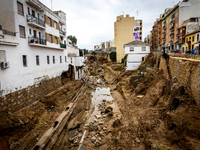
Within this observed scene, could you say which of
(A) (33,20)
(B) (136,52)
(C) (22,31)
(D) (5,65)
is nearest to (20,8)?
(A) (33,20)

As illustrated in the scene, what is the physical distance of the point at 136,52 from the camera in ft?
99.5

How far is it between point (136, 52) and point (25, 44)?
23390 millimetres

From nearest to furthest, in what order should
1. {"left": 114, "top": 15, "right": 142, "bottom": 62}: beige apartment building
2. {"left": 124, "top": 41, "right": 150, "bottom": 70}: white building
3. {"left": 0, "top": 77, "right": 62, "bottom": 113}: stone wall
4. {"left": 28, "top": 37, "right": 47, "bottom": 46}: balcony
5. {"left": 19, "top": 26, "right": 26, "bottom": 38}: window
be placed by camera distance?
{"left": 0, "top": 77, "right": 62, "bottom": 113}: stone wall
{"left": 19, "top": 26, "right": 26, "bottom": 38}: window
{"left": 28, "top": 37, "right": 47, "bottom": 46}: balcony
{"left": 124, "top": 41, "right": 150, "bottom": 70}: white building
{"left": 114, "top": 15, "right": 142, "bottom": 62}: beige apartment building

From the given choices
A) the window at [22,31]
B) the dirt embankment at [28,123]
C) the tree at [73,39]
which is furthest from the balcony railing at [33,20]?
the tree at [73,39]

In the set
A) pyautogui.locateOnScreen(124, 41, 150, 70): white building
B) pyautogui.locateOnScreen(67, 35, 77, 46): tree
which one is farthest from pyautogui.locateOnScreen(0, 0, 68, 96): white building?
pyautogui.locateOnScreen(67, 35, 77, 46): tree

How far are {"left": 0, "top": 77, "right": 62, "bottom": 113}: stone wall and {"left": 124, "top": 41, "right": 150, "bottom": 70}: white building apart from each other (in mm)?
18646

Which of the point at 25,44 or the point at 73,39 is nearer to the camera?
the point at 25,44

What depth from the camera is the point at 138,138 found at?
11.2m

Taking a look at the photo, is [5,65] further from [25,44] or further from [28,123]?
[28,123]

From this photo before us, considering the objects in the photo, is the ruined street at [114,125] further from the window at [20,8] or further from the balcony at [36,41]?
the window at [20,8]

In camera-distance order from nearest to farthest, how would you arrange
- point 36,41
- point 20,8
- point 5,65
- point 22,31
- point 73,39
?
1. point 5,65
2. point 20,8
3. point 22,31
4. point 36,41
5. point 73,39

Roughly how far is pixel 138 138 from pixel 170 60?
40.2 feet

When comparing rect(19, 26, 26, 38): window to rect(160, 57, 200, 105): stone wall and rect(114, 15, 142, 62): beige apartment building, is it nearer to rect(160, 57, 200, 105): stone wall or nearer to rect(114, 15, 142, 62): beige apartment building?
rect(160, 57, 200, 105): stone wall

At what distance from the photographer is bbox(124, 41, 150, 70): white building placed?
98.9 feet
